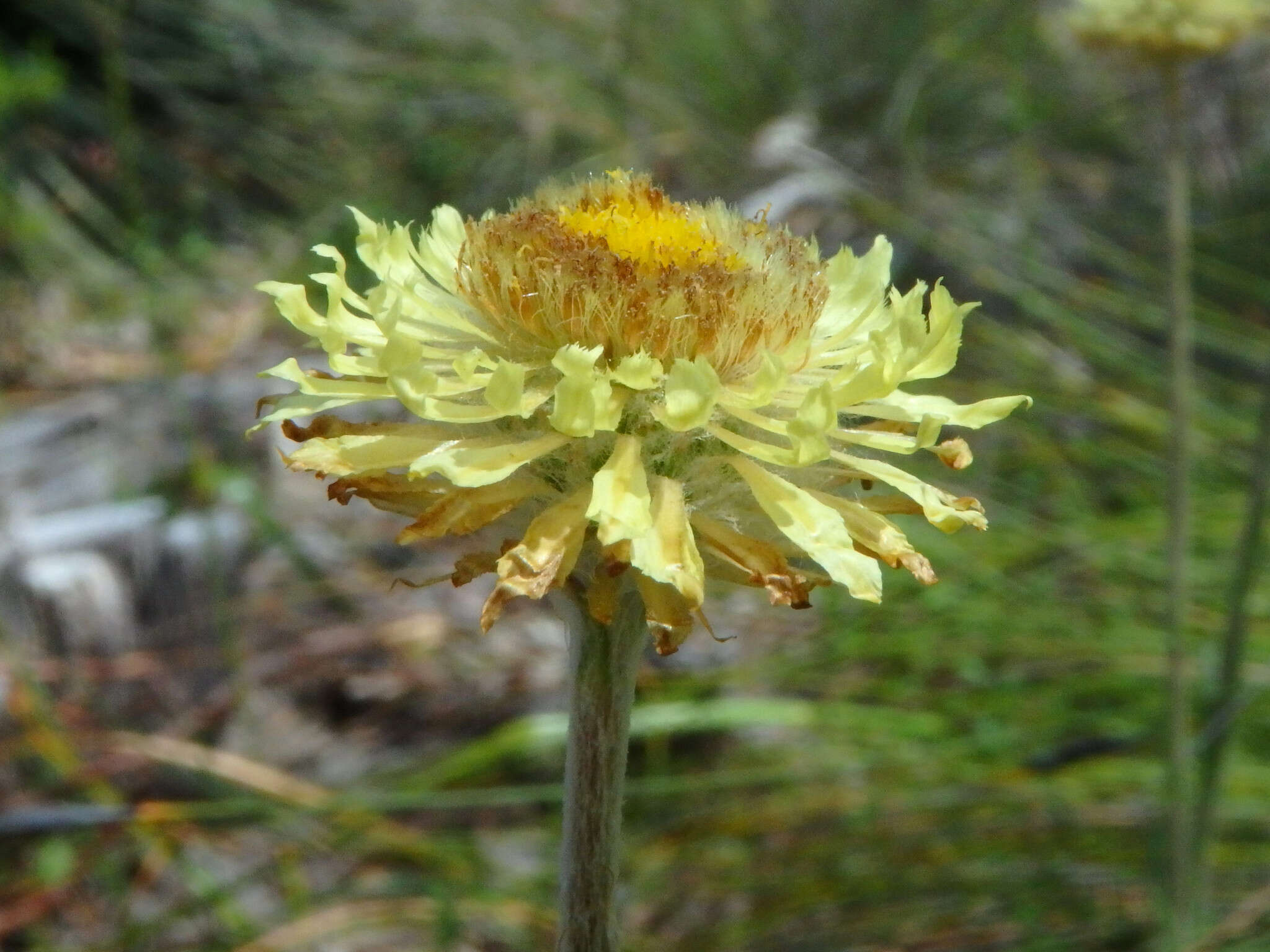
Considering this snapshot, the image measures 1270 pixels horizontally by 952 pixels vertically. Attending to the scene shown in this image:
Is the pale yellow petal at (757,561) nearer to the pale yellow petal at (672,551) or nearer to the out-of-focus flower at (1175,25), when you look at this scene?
the pale yellow petal at (672,551)

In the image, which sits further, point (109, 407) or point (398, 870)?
point (109, 407)

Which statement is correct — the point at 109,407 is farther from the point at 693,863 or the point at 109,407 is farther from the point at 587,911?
the point at 587,911

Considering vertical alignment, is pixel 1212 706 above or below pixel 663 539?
above

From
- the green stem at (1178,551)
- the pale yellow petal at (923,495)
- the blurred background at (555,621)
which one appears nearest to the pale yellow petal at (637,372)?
the pale yellow petal at (923,495)

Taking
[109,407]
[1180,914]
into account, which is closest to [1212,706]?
[1180,914]

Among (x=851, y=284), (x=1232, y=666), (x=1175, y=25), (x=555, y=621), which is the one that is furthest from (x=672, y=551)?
(x=555, y=621)

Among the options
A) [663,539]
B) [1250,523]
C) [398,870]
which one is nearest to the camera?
[663,539]
